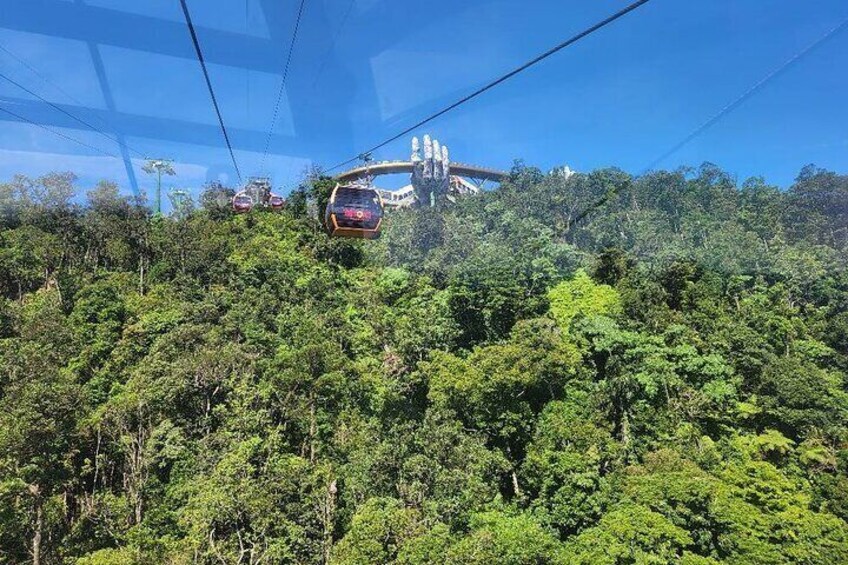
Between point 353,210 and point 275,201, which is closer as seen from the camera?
point 353,210

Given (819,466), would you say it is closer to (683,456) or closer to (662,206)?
(683,456)

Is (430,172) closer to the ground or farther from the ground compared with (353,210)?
farther from the ground

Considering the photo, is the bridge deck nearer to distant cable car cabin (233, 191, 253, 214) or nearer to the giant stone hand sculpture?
the giant stone hand sculpture

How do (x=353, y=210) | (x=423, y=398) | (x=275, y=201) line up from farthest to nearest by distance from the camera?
(x=275, y=201), (x=423, y=398), (x=353, y=210)

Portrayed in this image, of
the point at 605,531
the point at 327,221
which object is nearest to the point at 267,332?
the point at 327,221

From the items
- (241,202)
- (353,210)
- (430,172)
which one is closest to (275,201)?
(241,202)

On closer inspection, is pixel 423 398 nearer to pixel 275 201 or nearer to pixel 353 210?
pixel 353 210

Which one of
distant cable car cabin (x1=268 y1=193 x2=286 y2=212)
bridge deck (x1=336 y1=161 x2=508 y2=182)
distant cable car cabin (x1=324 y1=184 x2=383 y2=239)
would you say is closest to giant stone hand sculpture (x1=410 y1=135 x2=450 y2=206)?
bridge deck (x1=336 y1=161 x2=508 y2=182)

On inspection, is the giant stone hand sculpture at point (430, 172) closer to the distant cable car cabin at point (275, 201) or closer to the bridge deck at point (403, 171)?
the bridge deck at point (403, 171)
